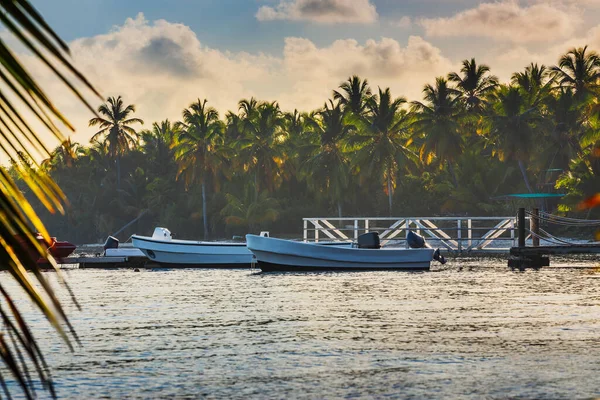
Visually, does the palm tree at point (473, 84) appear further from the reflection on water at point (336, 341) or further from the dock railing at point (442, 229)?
the reflection on water at point (336, 341)

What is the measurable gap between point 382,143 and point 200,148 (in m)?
17.5

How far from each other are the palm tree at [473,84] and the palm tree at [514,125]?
669cm

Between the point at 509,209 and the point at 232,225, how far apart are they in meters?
24.4

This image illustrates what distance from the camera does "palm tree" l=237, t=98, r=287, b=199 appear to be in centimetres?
7535

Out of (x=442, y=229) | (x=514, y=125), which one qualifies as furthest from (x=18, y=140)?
(x=514, y=125)

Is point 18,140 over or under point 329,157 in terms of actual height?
under

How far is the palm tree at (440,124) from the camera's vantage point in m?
64.9

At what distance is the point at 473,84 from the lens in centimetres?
7088

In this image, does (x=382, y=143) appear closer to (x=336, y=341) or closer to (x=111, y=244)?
(x=111, y=244)

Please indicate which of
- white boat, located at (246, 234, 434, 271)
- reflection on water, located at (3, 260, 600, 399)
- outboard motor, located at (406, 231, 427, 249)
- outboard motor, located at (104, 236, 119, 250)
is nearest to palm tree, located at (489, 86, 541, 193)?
outboard motor, located at (406, 231, 427, 249)

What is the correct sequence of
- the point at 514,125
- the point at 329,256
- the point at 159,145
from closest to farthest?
the point at 329,256, the point at 514,125, the point at 159,145

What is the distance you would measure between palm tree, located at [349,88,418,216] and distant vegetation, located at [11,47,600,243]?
4.0 inches

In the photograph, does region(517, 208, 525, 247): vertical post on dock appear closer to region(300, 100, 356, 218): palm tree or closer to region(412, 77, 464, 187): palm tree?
region(412, 77, 464, 187): palm tree

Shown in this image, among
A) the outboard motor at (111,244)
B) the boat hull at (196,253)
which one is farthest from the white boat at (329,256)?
the outboard motor at (111,244)
